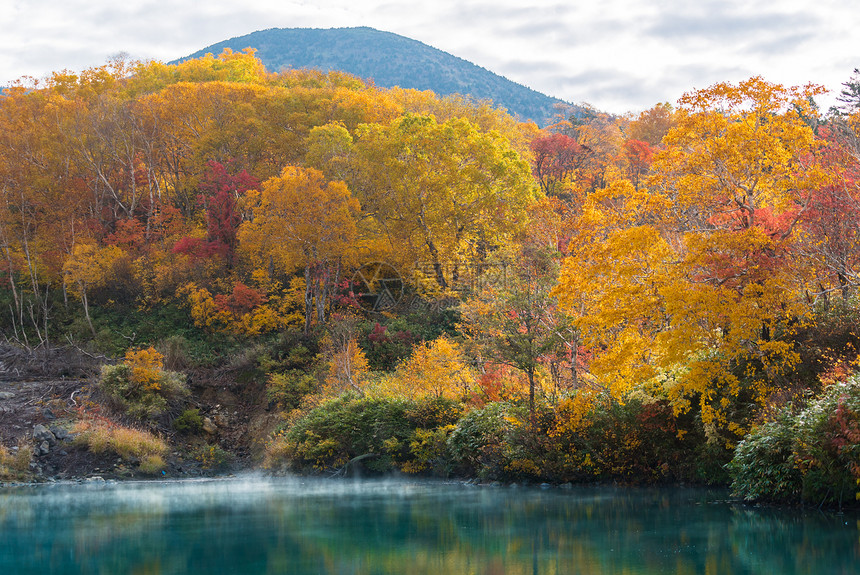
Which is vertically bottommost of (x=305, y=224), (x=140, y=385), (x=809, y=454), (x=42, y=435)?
(x=42, y=435)

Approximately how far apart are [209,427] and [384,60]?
501ft

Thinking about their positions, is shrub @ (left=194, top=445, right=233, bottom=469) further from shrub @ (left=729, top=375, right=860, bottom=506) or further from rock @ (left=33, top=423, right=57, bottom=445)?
shrub @ (left=729, top=375, right=860, bottom=506)

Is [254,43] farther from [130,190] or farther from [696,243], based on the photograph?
[696,243]

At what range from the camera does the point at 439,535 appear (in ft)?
35.4

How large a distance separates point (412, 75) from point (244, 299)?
135472mm

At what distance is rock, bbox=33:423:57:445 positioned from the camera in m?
23.9

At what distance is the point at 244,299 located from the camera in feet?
107

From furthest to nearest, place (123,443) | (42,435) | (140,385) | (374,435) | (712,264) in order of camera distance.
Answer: (140,385), (123,443), (42,435), (374,435), (712,264)

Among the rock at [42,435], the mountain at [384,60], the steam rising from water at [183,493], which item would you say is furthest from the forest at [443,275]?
the mountain at [384,60]

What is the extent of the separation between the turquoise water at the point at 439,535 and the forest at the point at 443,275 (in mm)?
1650

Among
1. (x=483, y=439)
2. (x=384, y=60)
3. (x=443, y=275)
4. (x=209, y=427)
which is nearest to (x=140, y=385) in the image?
(x=209, y=427)

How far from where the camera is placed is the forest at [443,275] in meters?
14.8

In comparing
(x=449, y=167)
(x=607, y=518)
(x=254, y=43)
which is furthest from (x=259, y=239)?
(x=254, y=43)

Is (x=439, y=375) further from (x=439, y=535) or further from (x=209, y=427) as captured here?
(x=439, y=535)
